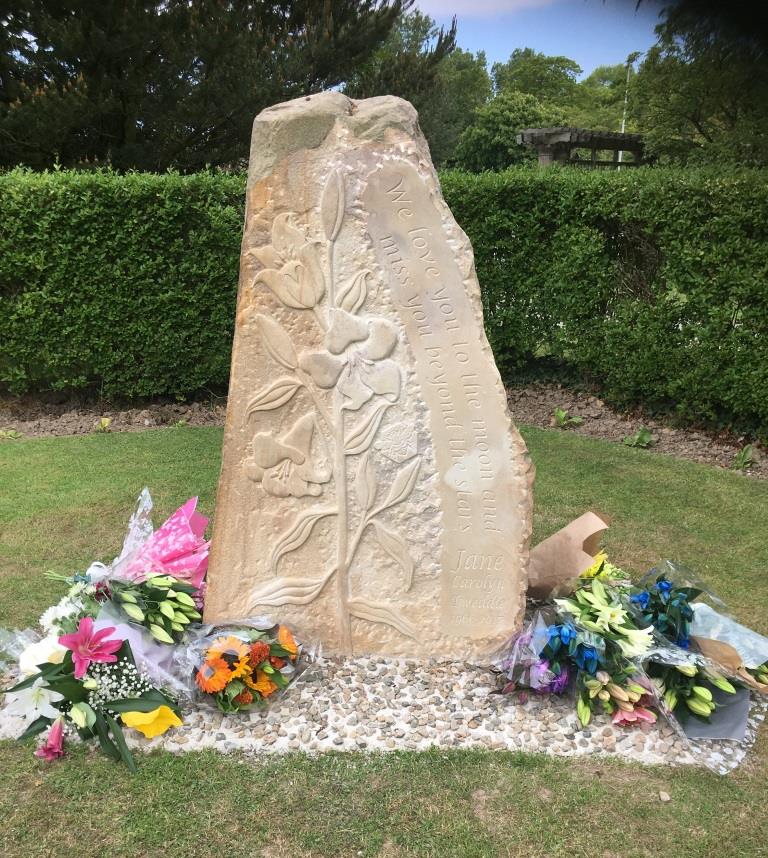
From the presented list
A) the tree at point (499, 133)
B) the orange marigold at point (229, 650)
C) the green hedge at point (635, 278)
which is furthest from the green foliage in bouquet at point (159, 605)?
the tree at point (499, 133)

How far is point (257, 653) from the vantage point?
2.98m

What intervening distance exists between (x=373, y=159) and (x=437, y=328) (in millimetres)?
717

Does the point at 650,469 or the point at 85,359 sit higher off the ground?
the point at 85,359

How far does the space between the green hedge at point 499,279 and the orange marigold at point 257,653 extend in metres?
4.76

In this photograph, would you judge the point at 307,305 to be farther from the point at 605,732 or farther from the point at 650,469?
the point at 650,469

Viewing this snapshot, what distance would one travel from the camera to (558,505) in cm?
526

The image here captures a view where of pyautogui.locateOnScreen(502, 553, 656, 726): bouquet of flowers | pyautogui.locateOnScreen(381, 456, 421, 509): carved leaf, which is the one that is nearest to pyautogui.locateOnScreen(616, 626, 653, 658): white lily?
pyautogui.locateOnScreen(502, 553, 656, 726): bouquet of flowers

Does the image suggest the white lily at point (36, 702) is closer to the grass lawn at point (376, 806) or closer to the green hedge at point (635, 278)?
the grass lawn at point (376, 806)

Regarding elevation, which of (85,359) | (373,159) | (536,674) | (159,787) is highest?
(373,159)

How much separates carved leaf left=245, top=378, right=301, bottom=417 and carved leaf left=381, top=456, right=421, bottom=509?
0.58 metres

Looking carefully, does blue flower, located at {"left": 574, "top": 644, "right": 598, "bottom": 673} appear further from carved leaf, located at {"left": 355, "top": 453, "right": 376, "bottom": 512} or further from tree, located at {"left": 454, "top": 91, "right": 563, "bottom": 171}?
tree, located at {"left": 454, "top": 91, "right": 563, "bottom": 171}

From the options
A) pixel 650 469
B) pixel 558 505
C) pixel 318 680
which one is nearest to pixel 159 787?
pixel 318 680

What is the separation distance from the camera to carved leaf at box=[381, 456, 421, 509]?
312cm

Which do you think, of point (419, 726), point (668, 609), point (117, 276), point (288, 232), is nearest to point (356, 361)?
point (288, 232)
